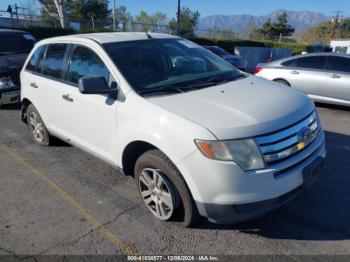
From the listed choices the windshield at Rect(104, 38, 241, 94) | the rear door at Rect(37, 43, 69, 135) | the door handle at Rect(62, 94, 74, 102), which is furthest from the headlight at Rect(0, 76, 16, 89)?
the windshield at Rect(104, 38, 241, 94)

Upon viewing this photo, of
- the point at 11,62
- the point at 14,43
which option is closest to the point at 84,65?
the point at 11,62

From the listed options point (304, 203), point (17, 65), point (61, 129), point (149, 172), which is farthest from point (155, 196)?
point (17, 65)

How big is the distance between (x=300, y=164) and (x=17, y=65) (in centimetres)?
726

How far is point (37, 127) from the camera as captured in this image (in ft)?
18.2

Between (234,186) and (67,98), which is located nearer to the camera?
(234,186)

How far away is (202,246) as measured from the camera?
3.12 metres

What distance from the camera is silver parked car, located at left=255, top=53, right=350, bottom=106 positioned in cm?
798

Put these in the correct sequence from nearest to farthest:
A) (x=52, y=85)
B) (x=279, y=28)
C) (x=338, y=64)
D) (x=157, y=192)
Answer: (x=157, y=192) < (x=52, y=85) < (x=338, y=64) < (x=279, y=28)

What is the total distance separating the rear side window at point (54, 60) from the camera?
4.57 meters

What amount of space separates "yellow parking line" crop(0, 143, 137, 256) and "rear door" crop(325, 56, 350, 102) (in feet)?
21.5

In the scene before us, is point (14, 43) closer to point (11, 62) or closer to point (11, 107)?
point (11, 62)

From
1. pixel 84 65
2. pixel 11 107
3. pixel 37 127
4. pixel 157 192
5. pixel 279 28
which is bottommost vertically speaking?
pixel 279 28

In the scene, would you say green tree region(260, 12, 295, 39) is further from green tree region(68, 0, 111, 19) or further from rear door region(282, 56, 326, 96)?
rear door region(282, 56, 326, 96)

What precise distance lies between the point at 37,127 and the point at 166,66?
2706 mm
